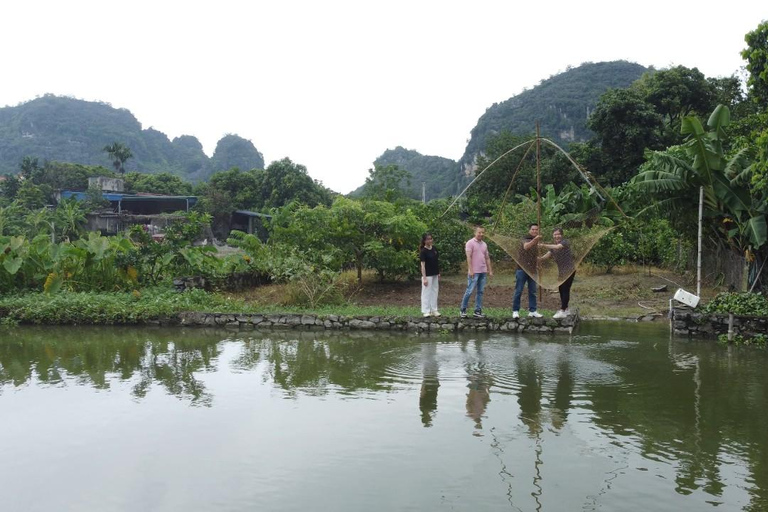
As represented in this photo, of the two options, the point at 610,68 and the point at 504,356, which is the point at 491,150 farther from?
the point at 610,68

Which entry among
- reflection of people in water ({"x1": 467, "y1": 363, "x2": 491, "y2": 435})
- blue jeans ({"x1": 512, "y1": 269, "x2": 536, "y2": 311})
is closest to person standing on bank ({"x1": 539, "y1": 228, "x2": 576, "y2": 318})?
blue jeans ({"x1": 512, "y1": 269, "x2": 536, "y2": 311})

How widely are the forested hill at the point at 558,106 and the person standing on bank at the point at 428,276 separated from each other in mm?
47241

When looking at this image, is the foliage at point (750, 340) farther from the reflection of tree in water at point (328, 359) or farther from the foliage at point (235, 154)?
the foliage at point (235, 154)

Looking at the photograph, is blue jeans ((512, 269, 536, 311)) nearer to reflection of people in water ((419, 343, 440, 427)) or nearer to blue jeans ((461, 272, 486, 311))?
blue jeans ((461, 272, 486, 311))

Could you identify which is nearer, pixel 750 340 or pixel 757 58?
pixel 750 340

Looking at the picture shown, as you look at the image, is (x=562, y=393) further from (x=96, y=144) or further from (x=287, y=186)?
(x=96, y=144)

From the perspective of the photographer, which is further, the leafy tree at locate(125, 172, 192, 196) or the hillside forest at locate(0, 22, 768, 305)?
the leafy tree at locate(125, 172, 192, 196)

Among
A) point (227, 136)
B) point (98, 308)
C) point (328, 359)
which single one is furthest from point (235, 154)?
point (328, 359)

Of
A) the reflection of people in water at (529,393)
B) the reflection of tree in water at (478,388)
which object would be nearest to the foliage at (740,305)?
the reflection of people in water at (529,393)

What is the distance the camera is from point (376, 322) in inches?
420

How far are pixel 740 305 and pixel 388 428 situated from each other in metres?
6.84

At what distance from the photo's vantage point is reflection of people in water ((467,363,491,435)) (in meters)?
5.85

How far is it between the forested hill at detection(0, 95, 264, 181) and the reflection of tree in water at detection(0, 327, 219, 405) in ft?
257

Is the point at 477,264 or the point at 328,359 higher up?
the point at 477,264
